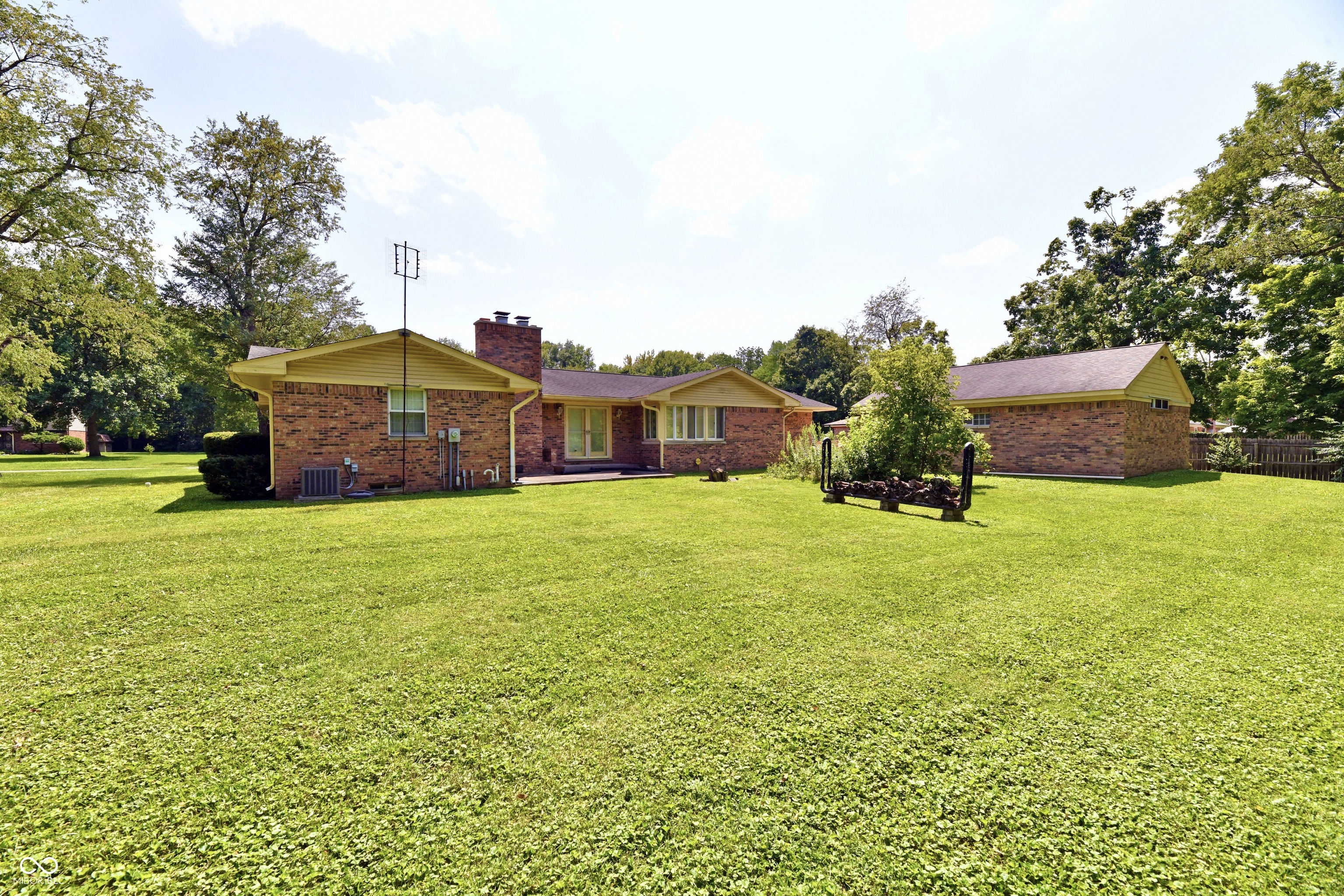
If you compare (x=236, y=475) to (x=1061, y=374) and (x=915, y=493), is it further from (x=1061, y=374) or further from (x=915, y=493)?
(x=1061, y=374)

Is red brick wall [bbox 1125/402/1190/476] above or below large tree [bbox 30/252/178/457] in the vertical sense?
below

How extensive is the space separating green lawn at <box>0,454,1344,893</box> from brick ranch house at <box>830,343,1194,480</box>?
10744 millimetres

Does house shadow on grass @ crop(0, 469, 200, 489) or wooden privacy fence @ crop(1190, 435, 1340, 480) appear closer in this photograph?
house shadow on grass @ crop(0, 469, 200, 489)

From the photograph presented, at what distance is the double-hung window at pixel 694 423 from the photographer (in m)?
18.3

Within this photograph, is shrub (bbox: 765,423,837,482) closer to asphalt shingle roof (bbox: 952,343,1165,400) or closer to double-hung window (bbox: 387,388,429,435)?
asphalt shingle roof (bbox: 952,343,1165,400)

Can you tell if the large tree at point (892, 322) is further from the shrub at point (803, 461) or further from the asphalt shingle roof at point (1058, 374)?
the shrub at point (803, 461)

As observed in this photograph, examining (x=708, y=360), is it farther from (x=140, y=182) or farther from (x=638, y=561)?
(x=638, y=561)

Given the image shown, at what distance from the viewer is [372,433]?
1191cm

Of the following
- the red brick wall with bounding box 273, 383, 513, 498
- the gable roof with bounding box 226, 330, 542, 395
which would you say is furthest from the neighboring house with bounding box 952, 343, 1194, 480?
the red brick wall with bounding box 273, 383, 513, 498

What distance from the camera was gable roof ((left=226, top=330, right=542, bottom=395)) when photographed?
1041cm

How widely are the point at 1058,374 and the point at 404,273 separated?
2151 cm

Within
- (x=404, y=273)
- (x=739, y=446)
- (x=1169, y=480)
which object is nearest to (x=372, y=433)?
(x=404, y=273)

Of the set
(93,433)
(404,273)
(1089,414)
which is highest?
(404,273)

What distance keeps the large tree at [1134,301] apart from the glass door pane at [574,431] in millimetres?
29183
